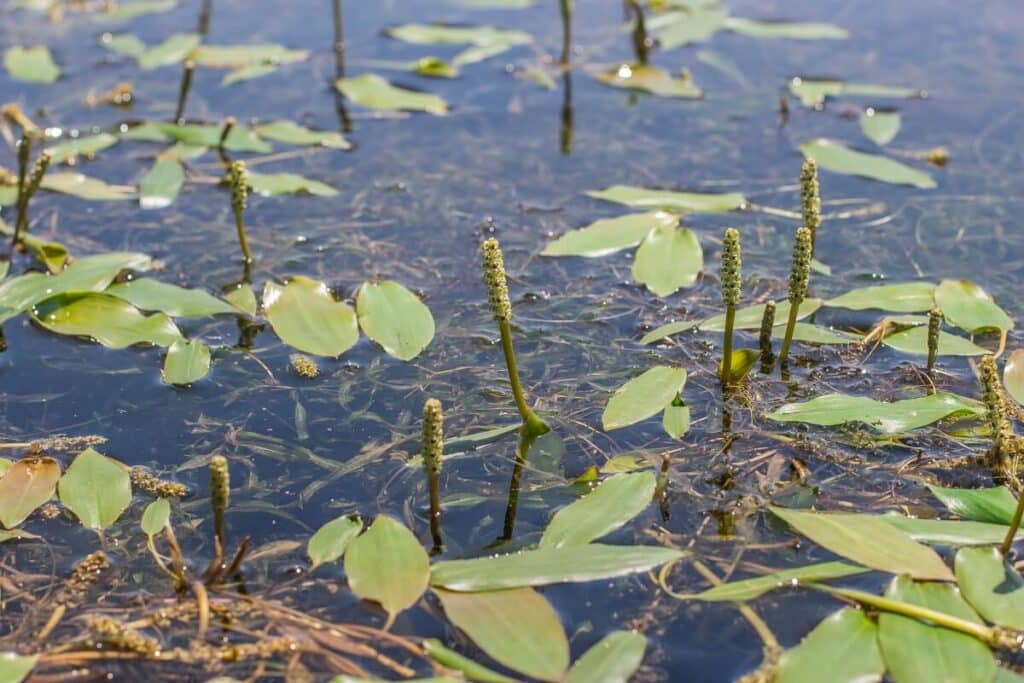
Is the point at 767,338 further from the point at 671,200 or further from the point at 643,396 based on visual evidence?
the point at 671,200

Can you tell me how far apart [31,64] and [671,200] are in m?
2.34

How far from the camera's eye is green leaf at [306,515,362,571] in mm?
1916

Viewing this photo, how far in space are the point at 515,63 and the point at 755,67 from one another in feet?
2.67

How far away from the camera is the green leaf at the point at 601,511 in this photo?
1.92m

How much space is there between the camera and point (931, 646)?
1.67 meters

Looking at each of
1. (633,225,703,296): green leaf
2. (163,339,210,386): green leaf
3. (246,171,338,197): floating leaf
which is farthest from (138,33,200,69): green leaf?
(633,225,703,296): green leaf

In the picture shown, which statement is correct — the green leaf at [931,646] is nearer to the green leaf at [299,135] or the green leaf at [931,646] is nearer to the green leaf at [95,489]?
the green leaf at [95,489]

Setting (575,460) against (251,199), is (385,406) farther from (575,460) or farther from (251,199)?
(251,199)

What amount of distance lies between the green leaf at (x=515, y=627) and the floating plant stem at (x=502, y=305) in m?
0.46

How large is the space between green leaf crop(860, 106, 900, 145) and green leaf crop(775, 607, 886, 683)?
2.09 m

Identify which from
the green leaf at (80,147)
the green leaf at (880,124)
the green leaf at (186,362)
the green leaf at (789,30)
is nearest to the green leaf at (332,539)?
the green leaf at (186,362)

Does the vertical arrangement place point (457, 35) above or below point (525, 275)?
above

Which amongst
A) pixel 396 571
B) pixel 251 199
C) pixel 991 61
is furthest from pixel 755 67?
pixel 396 571

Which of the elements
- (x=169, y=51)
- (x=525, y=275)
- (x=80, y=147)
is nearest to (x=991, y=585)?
(x=525, y=275)
